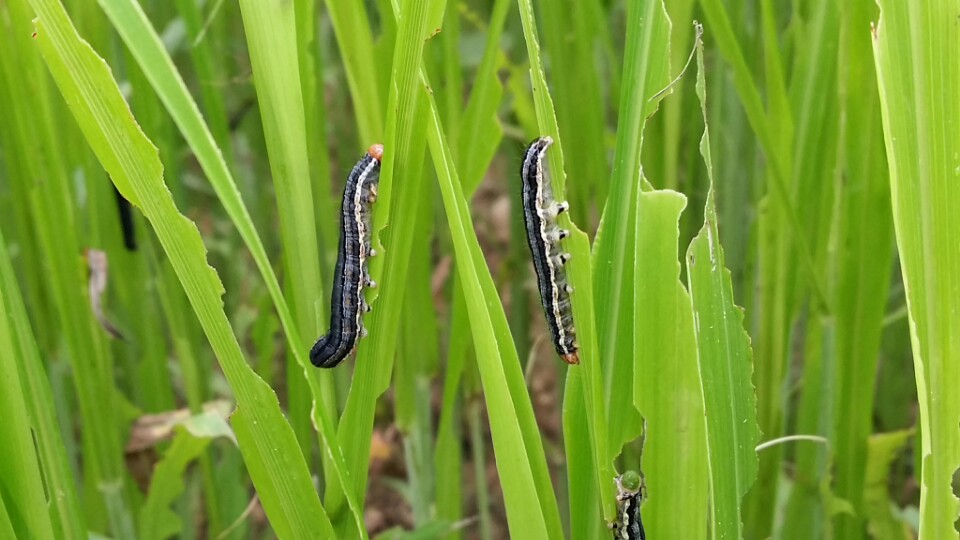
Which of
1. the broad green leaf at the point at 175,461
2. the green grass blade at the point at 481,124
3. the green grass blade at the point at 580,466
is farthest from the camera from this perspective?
the broad green leaf at the point at 175,461

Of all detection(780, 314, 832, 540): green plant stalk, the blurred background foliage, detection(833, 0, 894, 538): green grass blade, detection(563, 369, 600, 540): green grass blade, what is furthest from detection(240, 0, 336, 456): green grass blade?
detection(780, 314, 832, 540): green plant stalk

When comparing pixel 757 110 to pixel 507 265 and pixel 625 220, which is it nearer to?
pixel 625 220

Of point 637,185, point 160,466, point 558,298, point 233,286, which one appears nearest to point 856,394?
point 558,298

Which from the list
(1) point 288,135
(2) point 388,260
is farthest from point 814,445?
(1) point 288,135

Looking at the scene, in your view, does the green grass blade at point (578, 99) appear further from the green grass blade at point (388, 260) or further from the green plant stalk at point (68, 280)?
the green plant stalk at point (68, 280)

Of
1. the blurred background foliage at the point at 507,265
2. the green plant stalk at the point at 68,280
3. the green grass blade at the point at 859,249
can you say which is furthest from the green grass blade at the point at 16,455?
the green grass blade at the point at 859,249

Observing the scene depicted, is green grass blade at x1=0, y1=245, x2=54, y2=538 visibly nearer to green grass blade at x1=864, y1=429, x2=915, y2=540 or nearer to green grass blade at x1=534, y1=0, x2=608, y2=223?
green grass blade at x1=534, y1=0, x2=608, y2=223
